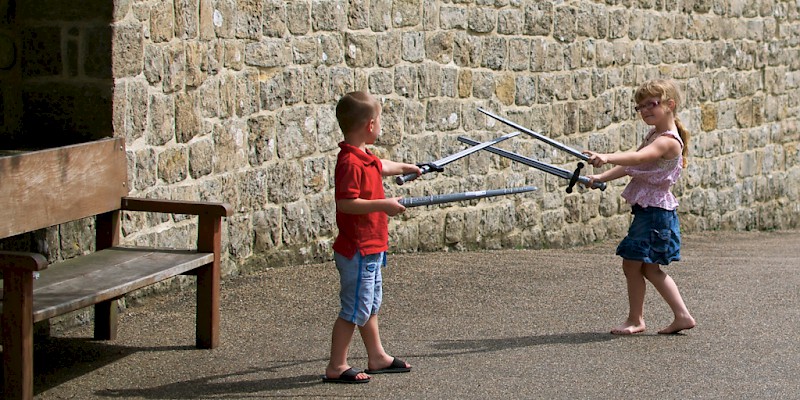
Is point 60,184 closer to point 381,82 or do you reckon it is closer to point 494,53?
point 381,82

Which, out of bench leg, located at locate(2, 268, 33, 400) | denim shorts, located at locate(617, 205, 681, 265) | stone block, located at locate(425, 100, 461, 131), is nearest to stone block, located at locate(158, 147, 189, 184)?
bench leg, located at locate(2, 268, 33, 400)

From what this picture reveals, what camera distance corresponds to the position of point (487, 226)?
899 centimetres

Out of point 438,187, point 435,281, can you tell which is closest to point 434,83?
point 438,187

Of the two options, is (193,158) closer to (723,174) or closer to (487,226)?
(487,226)

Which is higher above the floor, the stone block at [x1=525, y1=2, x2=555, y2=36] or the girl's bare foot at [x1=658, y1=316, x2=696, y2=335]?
the stone block at [x1=525, y1=2, x2=555, y2=36]

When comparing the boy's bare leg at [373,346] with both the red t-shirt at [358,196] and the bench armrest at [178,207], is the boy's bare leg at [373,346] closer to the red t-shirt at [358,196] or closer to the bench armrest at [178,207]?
the red t-shirt at [358,196]

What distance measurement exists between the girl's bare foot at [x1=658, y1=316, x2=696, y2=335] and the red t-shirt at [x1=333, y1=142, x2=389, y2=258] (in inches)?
70.0

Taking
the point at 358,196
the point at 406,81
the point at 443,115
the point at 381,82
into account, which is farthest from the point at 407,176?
the point at 443,115

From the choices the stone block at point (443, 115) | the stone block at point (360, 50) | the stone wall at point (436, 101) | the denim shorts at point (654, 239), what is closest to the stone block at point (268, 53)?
the stone wall at point (436, 101)

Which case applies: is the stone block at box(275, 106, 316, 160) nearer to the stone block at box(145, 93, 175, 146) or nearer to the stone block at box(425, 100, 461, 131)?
the stone block at box(145, 93, 175, 146)

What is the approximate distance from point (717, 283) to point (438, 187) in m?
2.08

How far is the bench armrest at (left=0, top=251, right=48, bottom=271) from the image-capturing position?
13.2 ft

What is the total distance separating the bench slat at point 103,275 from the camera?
4348 millimetres

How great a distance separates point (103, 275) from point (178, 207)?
2.16 ft
